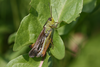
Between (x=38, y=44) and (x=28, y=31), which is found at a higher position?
(x=28, y=31)

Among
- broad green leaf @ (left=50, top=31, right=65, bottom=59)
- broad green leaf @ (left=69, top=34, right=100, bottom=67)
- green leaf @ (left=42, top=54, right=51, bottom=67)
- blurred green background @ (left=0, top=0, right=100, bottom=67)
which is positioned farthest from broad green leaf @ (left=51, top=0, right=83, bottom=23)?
broad green leaf @ (left=69, top=34, right=100, bottom=67)

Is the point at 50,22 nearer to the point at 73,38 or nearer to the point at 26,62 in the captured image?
the point at 26,62

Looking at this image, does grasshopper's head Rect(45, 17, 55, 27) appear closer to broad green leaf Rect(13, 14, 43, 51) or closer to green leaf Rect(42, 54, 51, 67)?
broad green leaf Rect(13, 14, 43, 51)

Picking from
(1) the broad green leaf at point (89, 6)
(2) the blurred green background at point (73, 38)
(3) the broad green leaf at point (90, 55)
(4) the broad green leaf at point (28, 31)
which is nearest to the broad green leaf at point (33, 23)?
(4) the broad green leaf at point (28, 31)

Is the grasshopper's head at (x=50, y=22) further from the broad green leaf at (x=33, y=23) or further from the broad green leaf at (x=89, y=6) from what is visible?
the broad green leaf at (x=89, y=6)

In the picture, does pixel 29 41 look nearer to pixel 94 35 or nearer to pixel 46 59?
pixel 46 59

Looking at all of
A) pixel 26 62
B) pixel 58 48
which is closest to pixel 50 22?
pixel 58 48
